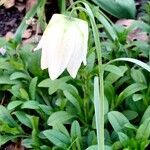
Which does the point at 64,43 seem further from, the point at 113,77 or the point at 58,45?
the point at 113,77

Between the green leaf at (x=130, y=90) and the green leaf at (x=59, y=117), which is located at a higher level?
the green leaf at (x=130, y=90)

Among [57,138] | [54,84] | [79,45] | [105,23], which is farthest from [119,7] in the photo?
[79,45]

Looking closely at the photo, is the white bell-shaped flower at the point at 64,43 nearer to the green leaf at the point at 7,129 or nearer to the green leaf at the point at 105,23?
the green leaf at the point at 7,129

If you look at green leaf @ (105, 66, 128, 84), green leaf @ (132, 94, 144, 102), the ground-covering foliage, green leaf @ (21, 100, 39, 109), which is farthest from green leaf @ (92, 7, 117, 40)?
green leaf @ (21, 100, 39, 109)

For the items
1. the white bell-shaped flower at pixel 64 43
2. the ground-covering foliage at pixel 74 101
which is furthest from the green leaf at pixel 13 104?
the white bell-shaped flower at pixel 64 43

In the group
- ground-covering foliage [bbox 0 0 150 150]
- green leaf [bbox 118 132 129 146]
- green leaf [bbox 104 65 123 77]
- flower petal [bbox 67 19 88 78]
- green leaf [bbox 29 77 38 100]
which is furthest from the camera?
green leaf [bbox 29 77 38 100]

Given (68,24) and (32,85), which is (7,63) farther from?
(68,24)

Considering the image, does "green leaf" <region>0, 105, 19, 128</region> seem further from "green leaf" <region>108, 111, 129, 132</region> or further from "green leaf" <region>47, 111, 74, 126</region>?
"green leaf" <region>108, 111, 129, 132</region>
